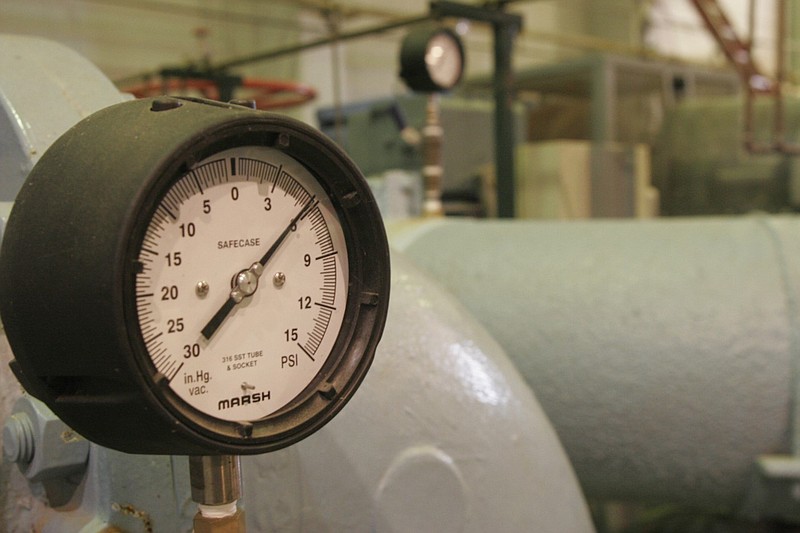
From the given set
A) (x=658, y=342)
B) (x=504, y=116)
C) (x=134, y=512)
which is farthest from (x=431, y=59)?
(x=134, y=512)

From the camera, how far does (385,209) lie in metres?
1.62

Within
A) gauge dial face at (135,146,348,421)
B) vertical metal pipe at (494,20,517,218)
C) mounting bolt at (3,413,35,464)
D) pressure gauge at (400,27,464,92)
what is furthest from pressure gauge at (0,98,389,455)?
vertical metal pipe at (494,20,517,218)

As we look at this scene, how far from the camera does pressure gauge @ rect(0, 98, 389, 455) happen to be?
41 cm

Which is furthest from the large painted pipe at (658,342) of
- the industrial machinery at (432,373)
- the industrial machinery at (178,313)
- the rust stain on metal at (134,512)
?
the rust stain on metal at (134,512)

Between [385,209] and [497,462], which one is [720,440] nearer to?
[497,462]

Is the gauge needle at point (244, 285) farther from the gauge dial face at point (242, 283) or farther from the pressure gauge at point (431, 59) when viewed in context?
the pressure gauge at point (431, 59)

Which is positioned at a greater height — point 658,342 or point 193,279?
Result: point 193,279

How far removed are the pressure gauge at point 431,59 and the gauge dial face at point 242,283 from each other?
1.25 meters

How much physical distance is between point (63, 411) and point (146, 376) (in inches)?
2.9

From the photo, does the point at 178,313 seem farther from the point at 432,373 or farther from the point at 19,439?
the point at 432,373

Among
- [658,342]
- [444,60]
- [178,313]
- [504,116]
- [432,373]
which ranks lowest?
[658,342]

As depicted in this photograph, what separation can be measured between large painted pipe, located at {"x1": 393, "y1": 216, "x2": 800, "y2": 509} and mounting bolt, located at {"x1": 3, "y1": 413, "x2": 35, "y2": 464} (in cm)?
88

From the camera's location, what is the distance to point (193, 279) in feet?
1.47

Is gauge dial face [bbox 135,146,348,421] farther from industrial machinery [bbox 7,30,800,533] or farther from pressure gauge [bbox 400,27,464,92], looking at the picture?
pressure gauge [bbox 400,27,464,92]
